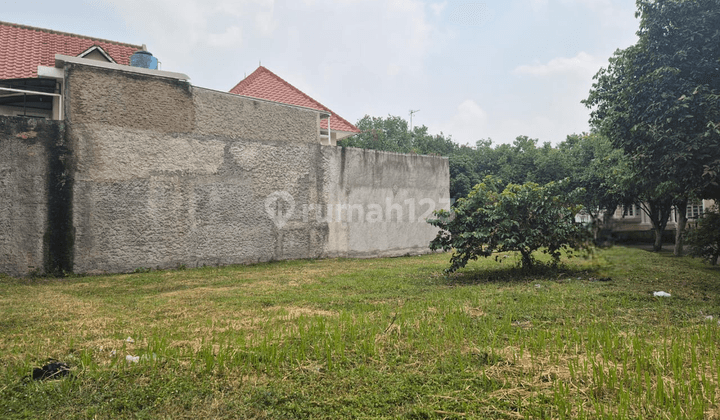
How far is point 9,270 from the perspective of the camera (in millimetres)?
8086

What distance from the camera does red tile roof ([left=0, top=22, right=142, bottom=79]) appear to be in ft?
41.0

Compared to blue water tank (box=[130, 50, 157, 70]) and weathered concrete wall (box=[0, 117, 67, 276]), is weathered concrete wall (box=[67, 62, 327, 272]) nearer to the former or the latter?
weathered concrete wall (box=[0, 117, 67, 276])

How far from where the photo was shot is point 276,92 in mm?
16531

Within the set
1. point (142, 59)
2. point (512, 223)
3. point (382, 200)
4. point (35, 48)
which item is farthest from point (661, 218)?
point (35, 48)

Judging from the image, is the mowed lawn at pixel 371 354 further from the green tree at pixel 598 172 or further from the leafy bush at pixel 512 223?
the green tree at pixel 598 172

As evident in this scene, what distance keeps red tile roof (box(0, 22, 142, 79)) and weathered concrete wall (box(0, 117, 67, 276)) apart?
504cm

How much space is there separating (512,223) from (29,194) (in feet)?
28.4

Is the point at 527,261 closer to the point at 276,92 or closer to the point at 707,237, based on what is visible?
the point at 707,237

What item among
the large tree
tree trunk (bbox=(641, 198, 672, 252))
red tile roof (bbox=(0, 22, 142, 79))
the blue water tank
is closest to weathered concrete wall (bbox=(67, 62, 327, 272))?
the blue water tank

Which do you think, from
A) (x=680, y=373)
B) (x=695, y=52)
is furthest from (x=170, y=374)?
(x=695, y=52)

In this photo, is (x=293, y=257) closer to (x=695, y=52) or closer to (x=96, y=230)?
(x=96, y=230)

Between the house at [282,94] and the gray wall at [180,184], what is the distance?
408 cm

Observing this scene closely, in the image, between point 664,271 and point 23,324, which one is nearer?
point 23,324

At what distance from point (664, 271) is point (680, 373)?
24.0 feet
